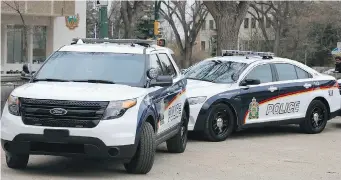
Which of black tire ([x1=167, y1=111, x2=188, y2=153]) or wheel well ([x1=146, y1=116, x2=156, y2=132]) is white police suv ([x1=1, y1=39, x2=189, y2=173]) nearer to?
wheel well ([x1=146, y1=116, x2=156, y2=132])

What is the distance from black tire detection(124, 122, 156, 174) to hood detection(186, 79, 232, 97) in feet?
11.3

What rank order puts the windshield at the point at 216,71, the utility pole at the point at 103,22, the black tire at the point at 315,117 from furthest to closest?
1. the utility pole at the point at 103,22
2. the black tire at the point at 315,117
3. the windshield at the point at 216,71

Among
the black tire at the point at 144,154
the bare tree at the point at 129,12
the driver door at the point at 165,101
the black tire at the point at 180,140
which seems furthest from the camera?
the bare tree at the point at 129,12

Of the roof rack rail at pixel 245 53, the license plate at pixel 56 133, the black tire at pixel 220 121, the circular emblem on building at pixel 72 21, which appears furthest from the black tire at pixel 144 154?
the circular emblem on building at pixel 72 21

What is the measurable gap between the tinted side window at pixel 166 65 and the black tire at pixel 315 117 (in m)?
4.30

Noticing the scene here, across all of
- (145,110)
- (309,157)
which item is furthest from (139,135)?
(309,157)

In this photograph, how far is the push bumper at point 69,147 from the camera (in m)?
6.97

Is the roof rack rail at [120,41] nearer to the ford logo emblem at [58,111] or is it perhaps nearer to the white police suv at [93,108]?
the white police suv at [93,108]

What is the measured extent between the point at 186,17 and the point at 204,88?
38913 millimetres

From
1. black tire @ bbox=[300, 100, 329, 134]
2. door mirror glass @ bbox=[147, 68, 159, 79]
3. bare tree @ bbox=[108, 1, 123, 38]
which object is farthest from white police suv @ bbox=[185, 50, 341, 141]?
bare tree @ bbox=[108, 1, 123, 38]

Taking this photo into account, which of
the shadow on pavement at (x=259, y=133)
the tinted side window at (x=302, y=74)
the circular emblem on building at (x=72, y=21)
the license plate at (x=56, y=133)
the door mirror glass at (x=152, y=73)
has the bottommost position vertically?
the shadow on pavement at (x=259, y=133)

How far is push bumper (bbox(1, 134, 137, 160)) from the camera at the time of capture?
6969 mm

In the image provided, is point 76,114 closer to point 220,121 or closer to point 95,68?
point 95,68

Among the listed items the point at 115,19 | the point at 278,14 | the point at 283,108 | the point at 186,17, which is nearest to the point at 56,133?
the point at 283,108
